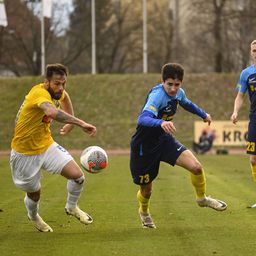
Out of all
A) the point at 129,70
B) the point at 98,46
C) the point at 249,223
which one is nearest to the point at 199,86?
the point at 98,46

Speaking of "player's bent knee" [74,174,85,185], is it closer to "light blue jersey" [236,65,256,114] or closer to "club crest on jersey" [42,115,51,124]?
"club crest on jersey" [42,115,51,124]

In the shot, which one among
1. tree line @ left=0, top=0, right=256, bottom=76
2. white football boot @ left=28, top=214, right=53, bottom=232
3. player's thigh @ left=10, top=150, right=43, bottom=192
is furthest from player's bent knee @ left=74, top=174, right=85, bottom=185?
tree line @ left=0, top=0, right=256, bottom=76

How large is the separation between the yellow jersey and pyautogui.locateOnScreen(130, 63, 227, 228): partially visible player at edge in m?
1.12

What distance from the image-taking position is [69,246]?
26.3 ft

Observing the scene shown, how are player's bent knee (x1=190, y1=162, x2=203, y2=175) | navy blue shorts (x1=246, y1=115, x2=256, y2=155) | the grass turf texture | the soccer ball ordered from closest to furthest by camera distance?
the grass turf texture
the soccer ball
player's bent knee (x1=190, y1=162, x2=203, y2=175)
navy blue shorts (x1=246, y1=115, x2=256, y2=155)

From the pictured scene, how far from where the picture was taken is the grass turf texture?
782 cm

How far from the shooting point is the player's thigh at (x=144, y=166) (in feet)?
30.3

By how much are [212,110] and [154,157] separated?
108ft

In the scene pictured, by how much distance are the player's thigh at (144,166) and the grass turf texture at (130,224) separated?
0.65 meters

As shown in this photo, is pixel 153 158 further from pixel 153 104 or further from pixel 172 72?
pixel 172 72

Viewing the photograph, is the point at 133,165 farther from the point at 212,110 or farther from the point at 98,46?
the point at 98,46

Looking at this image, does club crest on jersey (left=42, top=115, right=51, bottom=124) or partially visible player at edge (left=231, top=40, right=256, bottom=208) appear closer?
club crest on jersey (left=42, top=115, right=51, bottom=124)

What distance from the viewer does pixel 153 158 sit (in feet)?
30.3

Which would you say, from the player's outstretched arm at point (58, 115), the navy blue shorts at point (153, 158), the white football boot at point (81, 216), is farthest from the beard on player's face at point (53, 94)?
the white football boot at point (81, 216)
